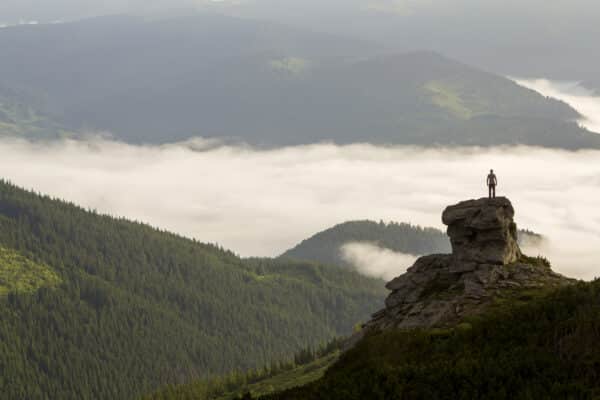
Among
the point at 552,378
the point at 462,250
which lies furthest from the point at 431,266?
the point at 552,378

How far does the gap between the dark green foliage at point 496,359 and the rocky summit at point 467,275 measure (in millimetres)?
3754

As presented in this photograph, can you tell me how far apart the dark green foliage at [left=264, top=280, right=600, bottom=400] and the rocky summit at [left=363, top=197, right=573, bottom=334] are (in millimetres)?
3754

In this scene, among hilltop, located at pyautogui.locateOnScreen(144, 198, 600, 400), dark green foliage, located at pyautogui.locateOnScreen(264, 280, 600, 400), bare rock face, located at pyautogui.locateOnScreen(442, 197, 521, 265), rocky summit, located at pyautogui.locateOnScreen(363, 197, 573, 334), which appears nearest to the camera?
dark green foliage, located at pyautogui.locateOnScreen(264, 280, 600, 400)

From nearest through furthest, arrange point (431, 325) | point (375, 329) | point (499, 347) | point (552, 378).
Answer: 1. point (552, 378)
2. point (499, 347)
3. point (431, 325)
4. point (375, 329)

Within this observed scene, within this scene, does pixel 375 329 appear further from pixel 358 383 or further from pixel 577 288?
pixel 577 288

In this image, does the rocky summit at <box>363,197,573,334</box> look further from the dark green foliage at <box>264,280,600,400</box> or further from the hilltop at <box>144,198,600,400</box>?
the dark green foliage at <box>264,280,600,400</box>

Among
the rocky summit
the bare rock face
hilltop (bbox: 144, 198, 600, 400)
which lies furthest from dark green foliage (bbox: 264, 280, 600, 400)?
the bare rock face

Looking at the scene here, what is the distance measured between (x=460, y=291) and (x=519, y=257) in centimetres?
1420

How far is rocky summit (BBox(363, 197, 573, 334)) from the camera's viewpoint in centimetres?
13200

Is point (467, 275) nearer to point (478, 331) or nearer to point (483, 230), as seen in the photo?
point (483, 230)

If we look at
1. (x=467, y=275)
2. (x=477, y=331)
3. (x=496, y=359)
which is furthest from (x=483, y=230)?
(x=496, y=359)

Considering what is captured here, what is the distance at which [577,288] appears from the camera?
419ft

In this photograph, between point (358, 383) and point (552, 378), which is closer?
point (552, 378)

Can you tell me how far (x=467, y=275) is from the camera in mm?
136250
